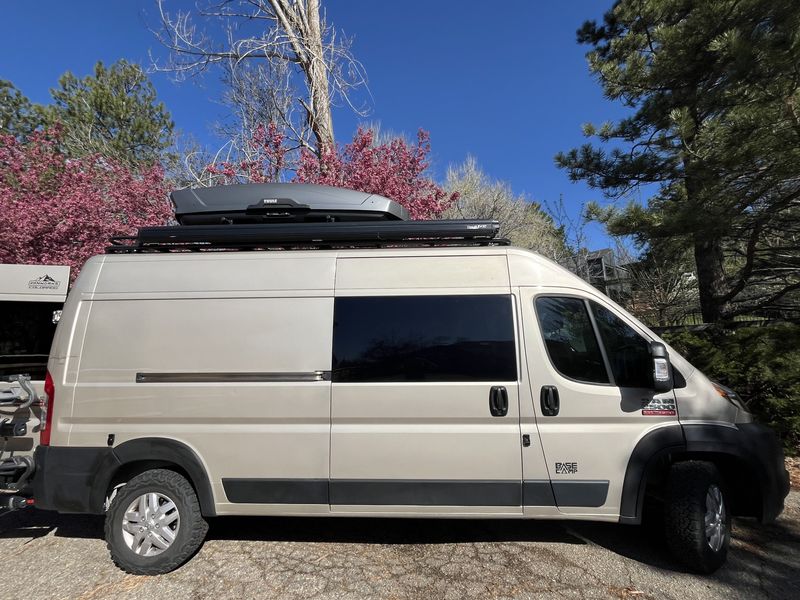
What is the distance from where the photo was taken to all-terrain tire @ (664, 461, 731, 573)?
9.76 ft

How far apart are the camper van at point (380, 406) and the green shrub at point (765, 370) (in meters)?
2.86

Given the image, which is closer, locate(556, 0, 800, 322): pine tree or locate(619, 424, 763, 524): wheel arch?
locate(619, 424, 763, 524): wheel arch

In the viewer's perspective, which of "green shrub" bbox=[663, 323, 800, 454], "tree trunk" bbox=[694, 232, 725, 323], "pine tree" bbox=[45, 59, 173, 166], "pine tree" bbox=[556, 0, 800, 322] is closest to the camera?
"pine tree" bbox=[556, 0, 800, 322]

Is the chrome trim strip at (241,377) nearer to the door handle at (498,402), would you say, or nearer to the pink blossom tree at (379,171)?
the door handle at (498,402)

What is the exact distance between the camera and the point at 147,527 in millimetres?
3176

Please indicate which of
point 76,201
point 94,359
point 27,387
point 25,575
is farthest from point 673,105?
point 76,201

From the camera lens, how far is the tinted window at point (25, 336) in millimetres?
4992

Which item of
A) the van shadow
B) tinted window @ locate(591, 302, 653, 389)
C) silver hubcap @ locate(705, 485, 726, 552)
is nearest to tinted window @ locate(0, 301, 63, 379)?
the van shadow

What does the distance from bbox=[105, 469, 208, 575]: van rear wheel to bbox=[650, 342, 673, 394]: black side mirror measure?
3.28 m

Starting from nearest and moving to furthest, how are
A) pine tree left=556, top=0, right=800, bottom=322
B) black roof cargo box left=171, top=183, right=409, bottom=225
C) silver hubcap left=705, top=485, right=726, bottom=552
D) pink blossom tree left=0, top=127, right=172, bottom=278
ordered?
silver hubcap left=705, top=485, right=726, bottom=552 → black roof cargo box left=171, top=183, right=409, bottom=225 → pine tree left=556, top=0, right=800, bottom=322 → pink blossom tree left=0, top=127, right=172, bottom=278

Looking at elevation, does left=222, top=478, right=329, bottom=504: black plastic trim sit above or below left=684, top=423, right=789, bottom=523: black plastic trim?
below

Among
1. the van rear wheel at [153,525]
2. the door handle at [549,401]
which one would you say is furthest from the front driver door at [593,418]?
the van rear wheel at [153,525]

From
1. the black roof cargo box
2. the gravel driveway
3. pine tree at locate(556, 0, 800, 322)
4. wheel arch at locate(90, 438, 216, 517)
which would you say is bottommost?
the gravel driveway

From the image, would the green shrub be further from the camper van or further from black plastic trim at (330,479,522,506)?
black plastic trim at (330,479,522,506)
